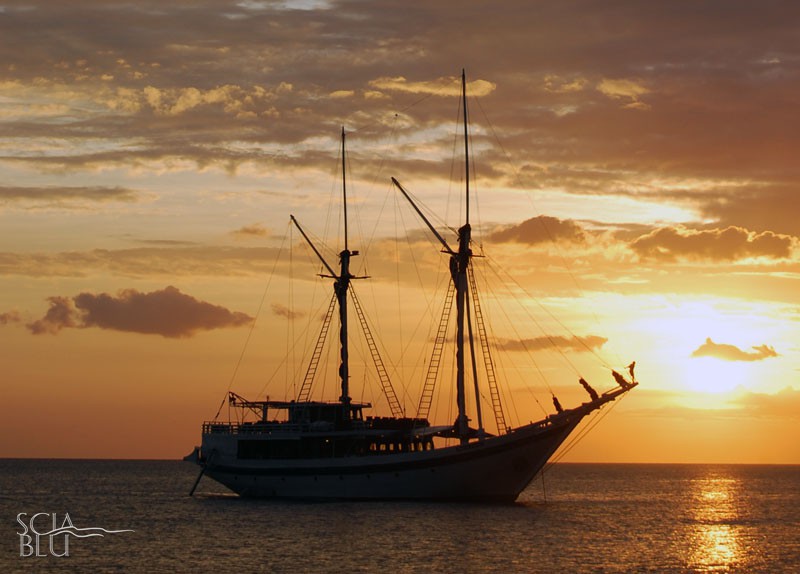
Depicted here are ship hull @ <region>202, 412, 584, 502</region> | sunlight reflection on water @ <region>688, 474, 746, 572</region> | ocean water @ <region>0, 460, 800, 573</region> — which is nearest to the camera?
ocean water @ <region>0, 460, 800, 573</region>

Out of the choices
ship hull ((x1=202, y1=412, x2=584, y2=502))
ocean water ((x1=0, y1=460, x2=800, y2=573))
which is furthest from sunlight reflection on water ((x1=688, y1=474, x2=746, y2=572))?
ship hull ((x1=202, y1=412, x2=584, y2=502))

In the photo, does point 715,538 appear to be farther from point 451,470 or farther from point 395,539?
point 395,539

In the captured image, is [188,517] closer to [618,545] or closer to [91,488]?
[618,545]

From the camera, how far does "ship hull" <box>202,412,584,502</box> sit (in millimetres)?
96688

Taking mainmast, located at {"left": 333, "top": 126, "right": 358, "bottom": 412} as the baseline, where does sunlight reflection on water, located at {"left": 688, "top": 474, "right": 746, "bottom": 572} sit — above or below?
below

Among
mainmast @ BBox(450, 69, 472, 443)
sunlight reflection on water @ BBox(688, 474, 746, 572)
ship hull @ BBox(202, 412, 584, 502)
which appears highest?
mainmast @ BBox(450, 69, 472, 443)

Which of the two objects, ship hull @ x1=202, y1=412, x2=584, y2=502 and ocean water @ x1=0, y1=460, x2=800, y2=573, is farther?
ship hull @ x1=202, y1=412, x2=584, y2=502

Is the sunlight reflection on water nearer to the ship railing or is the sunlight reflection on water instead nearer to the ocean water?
the ocean water

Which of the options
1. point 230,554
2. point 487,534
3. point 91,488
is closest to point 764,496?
point 91,488

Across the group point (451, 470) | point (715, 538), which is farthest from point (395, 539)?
point (715, 538)

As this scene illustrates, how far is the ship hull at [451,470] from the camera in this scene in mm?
96688

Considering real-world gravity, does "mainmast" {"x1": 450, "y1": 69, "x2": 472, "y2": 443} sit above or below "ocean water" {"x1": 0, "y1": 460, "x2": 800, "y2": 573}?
above

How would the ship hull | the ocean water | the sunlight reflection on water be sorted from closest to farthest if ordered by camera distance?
the ocean water < the sunlight reflection on water < the ship hull

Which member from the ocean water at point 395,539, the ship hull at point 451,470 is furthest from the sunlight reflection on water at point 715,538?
the ship hull at point 451,470
